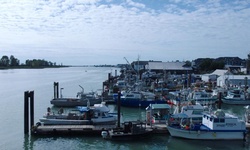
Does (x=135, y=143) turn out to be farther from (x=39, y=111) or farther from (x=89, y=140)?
(x=39, y=111)

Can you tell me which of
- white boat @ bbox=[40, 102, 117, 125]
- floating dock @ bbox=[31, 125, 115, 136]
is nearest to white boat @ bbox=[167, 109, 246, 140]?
floating dock @ bbox=[31, 125, 115, 136]

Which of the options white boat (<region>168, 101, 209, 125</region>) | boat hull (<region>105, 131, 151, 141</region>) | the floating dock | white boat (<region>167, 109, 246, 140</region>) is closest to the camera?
boat hull (<region>105, 131, 151, 141</region>)

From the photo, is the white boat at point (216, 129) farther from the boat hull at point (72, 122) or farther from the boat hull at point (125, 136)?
the boat hull at point (72, 122)

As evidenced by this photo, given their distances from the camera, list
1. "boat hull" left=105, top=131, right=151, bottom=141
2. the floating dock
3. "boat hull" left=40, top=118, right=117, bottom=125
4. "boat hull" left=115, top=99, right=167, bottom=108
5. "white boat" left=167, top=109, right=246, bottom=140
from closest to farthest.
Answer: "boat hull" left=105, top=131, right=151, bottom=141
"white boat" left=167, top=109, right=246, bottom=140
the floating dock
"boat hull" left=40, top=118, right=117, bottom=125
"boat hull" left=115, top=99, right=167, bottom=108

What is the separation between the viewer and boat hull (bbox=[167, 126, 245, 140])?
3022 centimetres

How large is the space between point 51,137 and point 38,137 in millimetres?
1430

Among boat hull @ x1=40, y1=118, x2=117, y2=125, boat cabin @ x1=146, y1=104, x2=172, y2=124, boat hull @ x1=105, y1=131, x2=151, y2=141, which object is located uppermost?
boat cabin @ x1=146, y1=104, x2=172, y2=124

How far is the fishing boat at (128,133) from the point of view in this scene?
98.4 feet

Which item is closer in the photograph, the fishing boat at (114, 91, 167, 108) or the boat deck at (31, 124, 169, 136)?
the boat deck at (31, 124, 169, 136)

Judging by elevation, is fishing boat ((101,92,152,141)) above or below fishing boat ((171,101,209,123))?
below

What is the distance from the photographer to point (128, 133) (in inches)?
1193

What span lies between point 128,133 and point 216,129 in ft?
30.5

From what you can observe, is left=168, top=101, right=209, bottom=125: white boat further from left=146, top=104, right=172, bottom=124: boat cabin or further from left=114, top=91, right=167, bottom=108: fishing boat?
left=114, top=91, right=167, bottom=108: fishing boat

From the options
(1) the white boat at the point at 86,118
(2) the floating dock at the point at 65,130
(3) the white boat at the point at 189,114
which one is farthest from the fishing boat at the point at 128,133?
(1) the white boat at the point at 86,118
